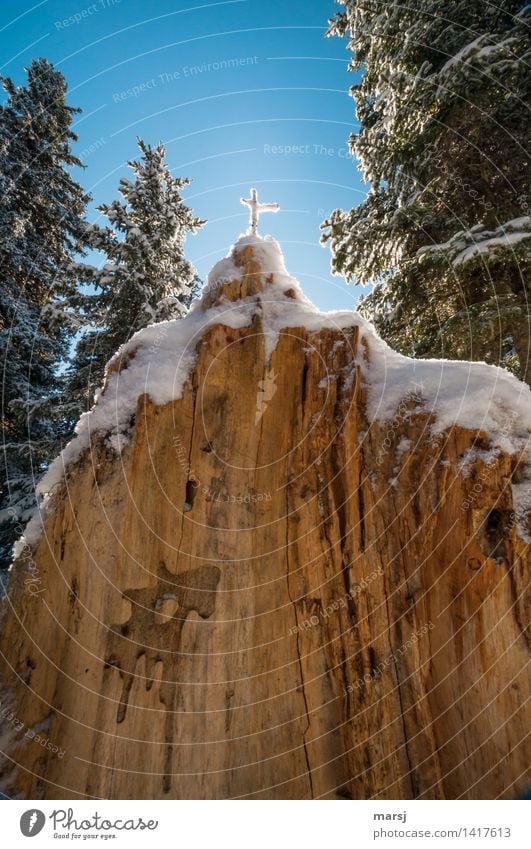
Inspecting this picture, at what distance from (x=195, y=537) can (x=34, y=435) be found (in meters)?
10.8

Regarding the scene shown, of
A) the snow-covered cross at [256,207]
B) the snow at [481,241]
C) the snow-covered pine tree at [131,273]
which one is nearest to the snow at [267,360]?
the snow-covered cross at [256,207]

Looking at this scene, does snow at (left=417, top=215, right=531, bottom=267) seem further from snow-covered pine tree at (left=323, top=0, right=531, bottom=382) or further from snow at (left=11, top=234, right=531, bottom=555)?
snow at (left=11, top=234, right=531, bottom=555)

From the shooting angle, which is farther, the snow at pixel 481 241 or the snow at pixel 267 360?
the snow at pixel 481 241

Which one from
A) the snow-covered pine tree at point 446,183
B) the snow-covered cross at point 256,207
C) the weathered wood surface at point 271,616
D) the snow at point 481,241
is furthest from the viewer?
the snow-covered pine tree at point 446,183

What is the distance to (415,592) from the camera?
3289 millimetres

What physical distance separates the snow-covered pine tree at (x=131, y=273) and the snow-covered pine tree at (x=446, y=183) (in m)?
4.46

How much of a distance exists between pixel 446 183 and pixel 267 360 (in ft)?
21.3

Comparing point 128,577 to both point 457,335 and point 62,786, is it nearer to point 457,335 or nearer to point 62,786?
point 62,786

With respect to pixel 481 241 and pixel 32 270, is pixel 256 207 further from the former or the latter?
pixel 32 270

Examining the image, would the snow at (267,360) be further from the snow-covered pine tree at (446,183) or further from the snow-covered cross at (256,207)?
the snow-covered pine tree at (446,183)

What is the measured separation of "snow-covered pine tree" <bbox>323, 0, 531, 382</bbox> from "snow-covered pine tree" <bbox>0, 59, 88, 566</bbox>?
25.4 ft

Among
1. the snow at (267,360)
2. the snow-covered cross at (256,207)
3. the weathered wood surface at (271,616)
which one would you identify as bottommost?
the weathered wood surface at (271,616)

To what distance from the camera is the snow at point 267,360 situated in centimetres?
344

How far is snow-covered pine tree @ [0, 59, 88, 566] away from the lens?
11117 mm
